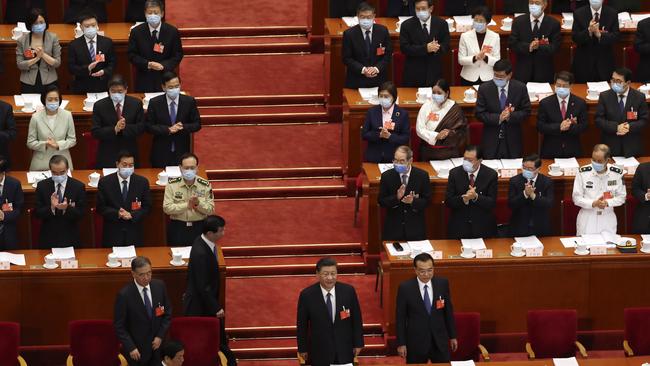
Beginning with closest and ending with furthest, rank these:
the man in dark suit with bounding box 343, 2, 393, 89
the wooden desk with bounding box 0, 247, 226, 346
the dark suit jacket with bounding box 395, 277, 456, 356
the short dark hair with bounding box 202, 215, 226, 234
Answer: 1. the dark suit jacket with bounding box 395, 277, 456, 356
2. the short dark hair with bounding box 202, 215, 226, 234
3. the wooden desk with bounding box 0, 247, 226, 346
4. the man in dark suit with bounding box 343, 2, 393, 89

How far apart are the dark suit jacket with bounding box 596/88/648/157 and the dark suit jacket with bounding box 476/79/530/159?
620mm

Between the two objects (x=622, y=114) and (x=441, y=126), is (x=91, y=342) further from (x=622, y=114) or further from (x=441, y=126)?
(x=622, y=114)

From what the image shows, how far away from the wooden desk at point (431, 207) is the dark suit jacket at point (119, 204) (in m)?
1.83

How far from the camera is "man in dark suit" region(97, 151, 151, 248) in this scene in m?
12.3

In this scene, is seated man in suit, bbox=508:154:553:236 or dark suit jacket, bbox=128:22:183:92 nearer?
seated man in suit, bbox=508:154:553:236

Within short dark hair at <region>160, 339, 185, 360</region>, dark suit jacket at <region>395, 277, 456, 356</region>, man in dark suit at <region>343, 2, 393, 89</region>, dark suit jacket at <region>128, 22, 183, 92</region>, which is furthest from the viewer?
man in dark suit at <region>343, 2, 393, 89</region>

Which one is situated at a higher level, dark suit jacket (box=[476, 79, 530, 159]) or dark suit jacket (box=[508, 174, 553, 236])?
dark suit jacket (box=[476, 79, 530, 159])

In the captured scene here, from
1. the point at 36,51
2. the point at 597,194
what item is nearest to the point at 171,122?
the point at 36,51

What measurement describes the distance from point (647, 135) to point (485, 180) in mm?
2443

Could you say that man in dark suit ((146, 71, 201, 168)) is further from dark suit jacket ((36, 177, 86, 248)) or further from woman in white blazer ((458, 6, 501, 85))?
woman in white blazer ((458, 6, 501, 85))

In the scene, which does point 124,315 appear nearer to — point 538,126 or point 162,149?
point 162,149

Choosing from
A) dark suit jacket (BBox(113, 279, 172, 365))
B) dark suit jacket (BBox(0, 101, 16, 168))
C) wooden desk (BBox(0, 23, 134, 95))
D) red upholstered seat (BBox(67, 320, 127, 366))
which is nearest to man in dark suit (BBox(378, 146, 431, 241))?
dark suit jacket (BBox(113, 279, 172, 365))

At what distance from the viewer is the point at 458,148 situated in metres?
13.4

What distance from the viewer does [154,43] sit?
550 inches
